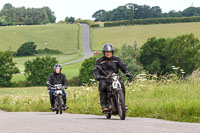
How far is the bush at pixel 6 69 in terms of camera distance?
9669 centimetres

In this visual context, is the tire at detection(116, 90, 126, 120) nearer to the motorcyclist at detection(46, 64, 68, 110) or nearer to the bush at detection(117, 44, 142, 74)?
the motorcyclist at detection(46, 64, 68, 110)

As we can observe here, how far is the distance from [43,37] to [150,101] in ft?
449

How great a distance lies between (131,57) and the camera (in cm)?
9688

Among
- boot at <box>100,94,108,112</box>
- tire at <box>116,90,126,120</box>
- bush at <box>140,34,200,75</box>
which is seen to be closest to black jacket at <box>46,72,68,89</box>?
boot at <box>100,94,108,112</box>

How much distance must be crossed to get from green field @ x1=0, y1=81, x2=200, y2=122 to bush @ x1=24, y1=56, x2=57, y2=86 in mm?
74517

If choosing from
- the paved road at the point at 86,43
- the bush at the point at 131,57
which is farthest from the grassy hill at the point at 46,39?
the bush at the point at 131,57

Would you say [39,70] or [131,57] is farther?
[39,70]

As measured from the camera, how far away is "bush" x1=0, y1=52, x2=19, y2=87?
9669 cm

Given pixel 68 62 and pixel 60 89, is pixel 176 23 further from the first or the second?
pixel 60 89

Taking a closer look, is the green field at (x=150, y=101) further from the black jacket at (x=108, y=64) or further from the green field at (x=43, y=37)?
the green field at (x=43, y=37)

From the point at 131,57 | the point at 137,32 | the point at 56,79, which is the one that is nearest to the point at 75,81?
the point at 131,57

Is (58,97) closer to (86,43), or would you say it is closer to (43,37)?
(86,43)

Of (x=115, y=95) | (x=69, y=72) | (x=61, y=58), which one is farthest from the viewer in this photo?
(x=61, y=58)

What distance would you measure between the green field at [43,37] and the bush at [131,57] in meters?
35.3
